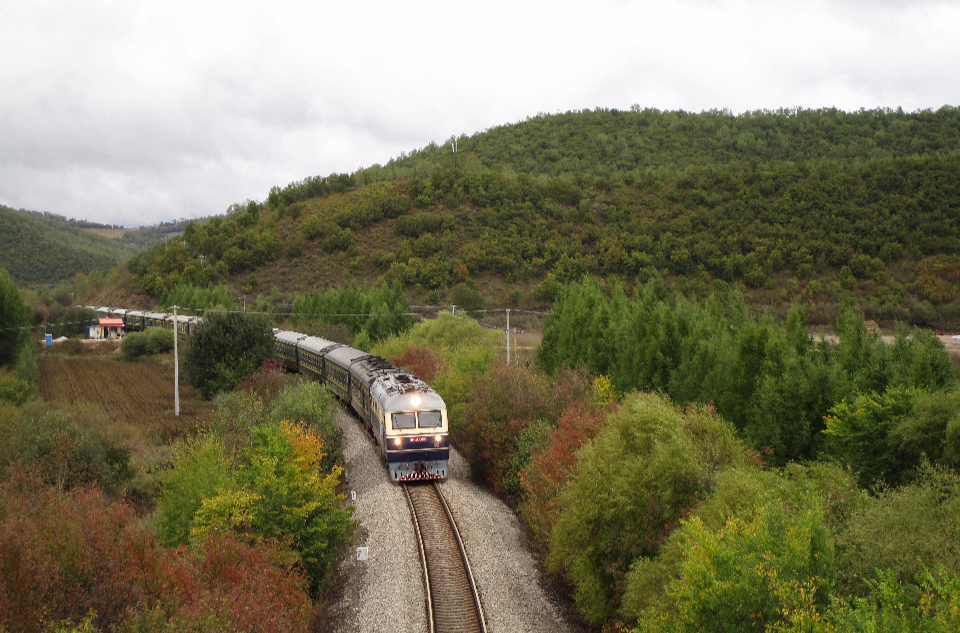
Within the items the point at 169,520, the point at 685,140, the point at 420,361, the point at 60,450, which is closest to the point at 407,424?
the point at 169,520

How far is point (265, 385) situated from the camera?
38688mm

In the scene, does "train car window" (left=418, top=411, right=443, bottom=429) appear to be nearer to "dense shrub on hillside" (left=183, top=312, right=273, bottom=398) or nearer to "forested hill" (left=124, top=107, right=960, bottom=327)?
"dense shrub on hillside" (left=183, top=312, right=273, bottom=398)

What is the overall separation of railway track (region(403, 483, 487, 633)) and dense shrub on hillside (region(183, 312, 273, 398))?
73.8 feet

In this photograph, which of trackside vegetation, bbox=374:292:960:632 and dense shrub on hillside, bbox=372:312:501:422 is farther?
dense shrub on hillside, bbox=372:312:501:422

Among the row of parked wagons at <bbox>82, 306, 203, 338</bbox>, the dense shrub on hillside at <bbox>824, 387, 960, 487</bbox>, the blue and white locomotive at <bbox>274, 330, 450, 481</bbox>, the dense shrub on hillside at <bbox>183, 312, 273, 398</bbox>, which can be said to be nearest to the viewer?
the dense shrub on hillside at <bbox>824, 387, 960, 487</bbox>

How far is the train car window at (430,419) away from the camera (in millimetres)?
25203

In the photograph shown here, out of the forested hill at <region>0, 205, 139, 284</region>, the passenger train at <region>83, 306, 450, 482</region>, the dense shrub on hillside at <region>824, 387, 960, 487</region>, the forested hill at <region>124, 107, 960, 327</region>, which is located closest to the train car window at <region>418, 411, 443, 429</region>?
the passenger train at <region>83, 306, 450, 482</region>

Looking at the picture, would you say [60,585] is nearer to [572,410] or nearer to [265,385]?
[572,410]

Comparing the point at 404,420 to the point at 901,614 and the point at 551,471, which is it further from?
the point at 901,614

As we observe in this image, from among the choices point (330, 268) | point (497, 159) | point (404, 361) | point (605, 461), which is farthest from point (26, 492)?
point (497, 159)

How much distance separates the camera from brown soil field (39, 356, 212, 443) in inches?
1464

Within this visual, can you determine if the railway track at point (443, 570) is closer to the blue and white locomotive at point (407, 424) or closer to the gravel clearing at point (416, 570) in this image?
the gravel clearing at point (416, 570)

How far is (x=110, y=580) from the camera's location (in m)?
11.6

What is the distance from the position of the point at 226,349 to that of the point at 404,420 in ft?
74.0
